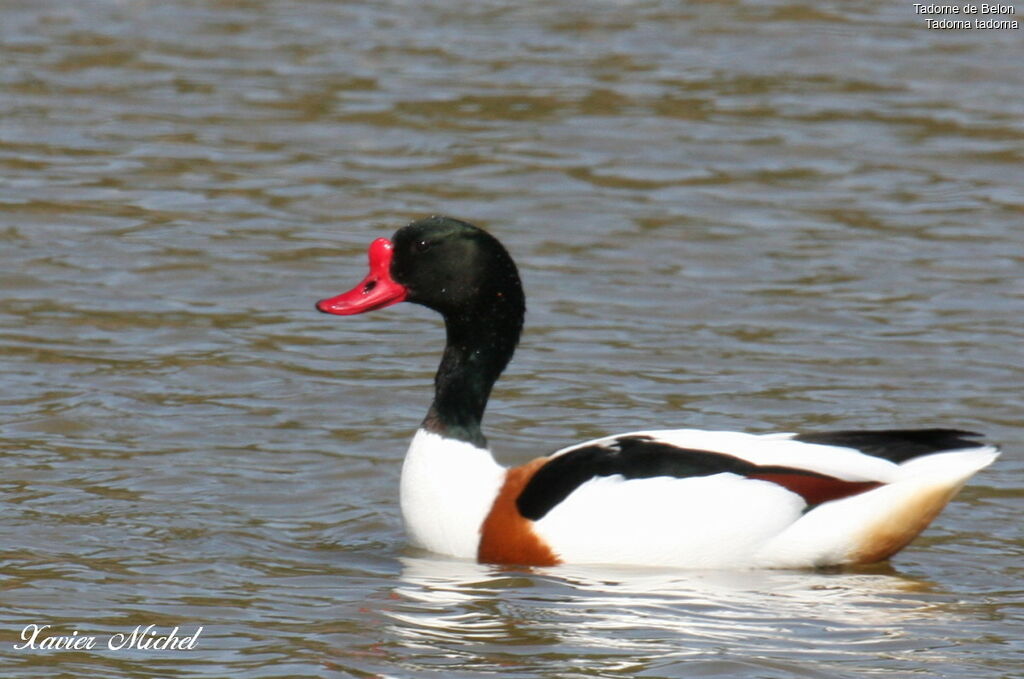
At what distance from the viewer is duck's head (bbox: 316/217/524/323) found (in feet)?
27.3

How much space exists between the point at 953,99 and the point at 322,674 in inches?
373

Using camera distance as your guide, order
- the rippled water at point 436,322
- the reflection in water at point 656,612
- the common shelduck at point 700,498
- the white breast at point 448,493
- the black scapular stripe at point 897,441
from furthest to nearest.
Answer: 1. the white breast at point 448,493
2. the black scapular stripe at point 897,441
3. the common shelduck at point 700,498
4. the rippled water at point 436,322
5. the reflection in water at point 656,612

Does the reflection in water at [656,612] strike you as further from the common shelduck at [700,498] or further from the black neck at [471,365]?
the black neck at [471,365]

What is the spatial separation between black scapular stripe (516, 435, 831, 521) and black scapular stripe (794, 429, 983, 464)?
0.22 m

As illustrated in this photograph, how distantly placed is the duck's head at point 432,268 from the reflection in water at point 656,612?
107 cm

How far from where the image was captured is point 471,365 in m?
8.48

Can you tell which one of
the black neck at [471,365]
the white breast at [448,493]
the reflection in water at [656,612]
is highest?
the black neck at [471,365]

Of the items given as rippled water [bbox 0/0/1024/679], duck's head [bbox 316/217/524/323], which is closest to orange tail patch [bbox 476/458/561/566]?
rippled water [bbox 0/0/1024/679]

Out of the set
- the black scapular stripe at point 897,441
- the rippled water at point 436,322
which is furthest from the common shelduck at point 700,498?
the rippled water at point 436,322

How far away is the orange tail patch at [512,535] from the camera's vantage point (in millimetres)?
7855

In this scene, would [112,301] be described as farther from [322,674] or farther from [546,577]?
[322,674]

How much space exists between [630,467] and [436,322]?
3.78 metres

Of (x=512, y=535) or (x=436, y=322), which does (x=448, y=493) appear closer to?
(x=512, y=535)

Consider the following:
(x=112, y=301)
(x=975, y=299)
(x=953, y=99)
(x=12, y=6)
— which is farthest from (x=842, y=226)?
(x=12, y=6)
